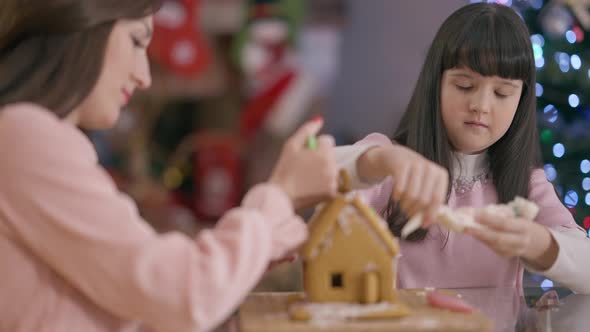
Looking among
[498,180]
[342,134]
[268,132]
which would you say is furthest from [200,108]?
[498,180]

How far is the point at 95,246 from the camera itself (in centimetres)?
70

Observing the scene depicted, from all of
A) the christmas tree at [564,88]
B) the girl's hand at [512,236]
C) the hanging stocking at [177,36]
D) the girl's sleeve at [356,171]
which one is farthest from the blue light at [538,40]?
the hanging stocking at [177,36]

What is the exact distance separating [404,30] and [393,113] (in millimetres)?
244

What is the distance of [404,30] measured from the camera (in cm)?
247

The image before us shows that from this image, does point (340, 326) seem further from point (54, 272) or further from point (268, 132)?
point (268, 132)

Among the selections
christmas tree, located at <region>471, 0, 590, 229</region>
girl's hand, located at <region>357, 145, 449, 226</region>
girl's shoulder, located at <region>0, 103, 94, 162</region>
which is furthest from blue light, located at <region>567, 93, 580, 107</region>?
girl's shoulder, located at <region>0, 103, 94, 162</region>

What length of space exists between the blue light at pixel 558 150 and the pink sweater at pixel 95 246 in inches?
27.0

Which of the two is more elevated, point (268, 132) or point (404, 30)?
point (404, 30)

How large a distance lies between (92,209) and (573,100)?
84 centimetres

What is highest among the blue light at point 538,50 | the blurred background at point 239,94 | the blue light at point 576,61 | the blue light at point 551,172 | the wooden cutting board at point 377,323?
the blue light at point 538,50

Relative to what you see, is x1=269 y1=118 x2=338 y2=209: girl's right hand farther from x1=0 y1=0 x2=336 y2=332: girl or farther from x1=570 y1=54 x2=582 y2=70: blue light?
x1=570 y1=54 x2=582 y2=70: blue light

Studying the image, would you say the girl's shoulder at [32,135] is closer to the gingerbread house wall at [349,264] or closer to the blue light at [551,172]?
the gingerbread house wall at [349,264]

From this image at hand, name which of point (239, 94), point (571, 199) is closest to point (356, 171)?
point (571, 199)

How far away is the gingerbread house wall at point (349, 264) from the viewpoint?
756 millimetres
